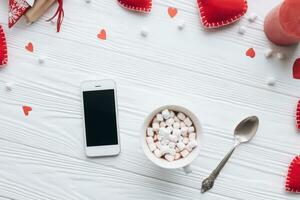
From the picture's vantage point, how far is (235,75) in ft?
2.75

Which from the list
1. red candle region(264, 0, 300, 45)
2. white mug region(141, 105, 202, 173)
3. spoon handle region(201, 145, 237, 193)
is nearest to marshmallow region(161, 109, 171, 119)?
white mug region(141, 105, 202, 173)

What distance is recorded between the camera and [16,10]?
2.72 ft

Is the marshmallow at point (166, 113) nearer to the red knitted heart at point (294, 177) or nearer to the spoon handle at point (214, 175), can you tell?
the spoon handle at point (214, 175)

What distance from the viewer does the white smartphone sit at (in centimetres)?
83

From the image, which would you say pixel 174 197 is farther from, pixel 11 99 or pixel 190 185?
pixel 11 99

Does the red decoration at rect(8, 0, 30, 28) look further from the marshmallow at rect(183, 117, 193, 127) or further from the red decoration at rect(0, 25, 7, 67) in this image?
the marshmallow at rect(183, 117, 193, 127)

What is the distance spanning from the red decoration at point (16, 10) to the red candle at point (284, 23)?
43 centimetres

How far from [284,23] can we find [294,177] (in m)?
0.28

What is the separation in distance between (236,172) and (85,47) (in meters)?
0.36

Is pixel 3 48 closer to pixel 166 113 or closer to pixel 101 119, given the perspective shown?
pixel 101 119

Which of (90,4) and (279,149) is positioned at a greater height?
(90,4)

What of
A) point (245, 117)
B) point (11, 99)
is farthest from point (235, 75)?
point (11, 99)

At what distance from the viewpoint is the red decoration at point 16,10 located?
0.82 metres

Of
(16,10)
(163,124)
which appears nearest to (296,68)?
(163,124)
